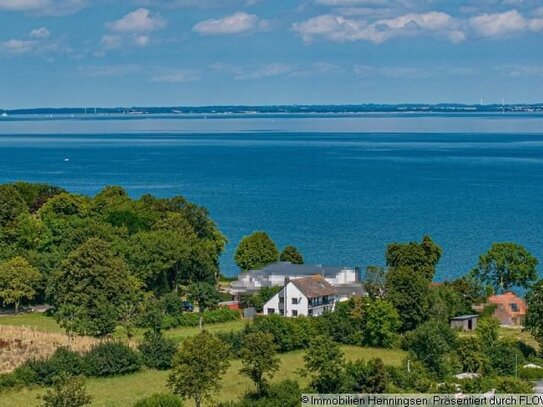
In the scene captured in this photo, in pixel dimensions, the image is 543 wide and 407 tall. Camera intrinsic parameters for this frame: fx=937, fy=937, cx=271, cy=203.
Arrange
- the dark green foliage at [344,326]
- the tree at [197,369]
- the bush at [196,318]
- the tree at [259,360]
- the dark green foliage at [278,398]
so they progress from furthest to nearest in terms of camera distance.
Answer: the bush at [196,318] < the dark green foliage at [344,326] < the tree at [259,360] < the tree at [197,369] < the dark green foliage at [278,398]

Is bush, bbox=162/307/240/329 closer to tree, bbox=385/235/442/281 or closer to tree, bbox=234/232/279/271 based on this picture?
tree, bbox=234/232/279/271

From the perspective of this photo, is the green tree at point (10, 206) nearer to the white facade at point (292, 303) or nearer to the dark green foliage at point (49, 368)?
the white facade at point (292, 303)

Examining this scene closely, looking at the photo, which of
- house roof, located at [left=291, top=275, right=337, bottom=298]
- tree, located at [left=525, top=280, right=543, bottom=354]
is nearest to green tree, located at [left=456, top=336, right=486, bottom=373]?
tree, located at [left=525, top=280, right=543, bottom=354]

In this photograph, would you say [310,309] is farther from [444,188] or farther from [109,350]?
[444,188]

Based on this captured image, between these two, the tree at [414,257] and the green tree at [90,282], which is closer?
the green tree at [90,282]

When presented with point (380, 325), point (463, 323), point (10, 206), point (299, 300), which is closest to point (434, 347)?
point (380, 325)

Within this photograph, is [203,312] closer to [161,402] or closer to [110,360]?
[110,360]

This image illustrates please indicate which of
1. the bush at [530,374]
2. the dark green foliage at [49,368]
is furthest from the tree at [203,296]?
the bush at [530,374]
